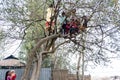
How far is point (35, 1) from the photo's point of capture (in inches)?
425

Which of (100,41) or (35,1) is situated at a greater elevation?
(35,1)

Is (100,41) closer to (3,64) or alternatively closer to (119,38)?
(119,38)

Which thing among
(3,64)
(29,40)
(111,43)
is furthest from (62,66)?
(111,43)

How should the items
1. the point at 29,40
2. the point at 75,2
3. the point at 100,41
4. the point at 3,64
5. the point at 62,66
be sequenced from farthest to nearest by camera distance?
the point at 62,66 → the point at 3,64 → the point at 29,40 → the point at 100,41 → the point at 75,2

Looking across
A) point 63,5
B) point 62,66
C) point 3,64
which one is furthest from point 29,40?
point 62,66

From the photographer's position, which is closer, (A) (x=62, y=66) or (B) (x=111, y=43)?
(B) (x=111, y=43)

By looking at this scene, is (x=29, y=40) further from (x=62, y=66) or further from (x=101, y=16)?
(x=62, y=66)

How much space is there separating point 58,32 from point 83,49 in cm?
106

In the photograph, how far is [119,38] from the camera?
35.4 feet

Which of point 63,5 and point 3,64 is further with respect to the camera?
point 3,64

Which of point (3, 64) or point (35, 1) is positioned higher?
point (35, 1)

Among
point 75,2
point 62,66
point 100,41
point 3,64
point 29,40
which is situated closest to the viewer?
point 75,2

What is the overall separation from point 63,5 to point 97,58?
2.25 metres

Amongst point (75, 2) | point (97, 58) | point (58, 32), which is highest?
point (75, 2)
